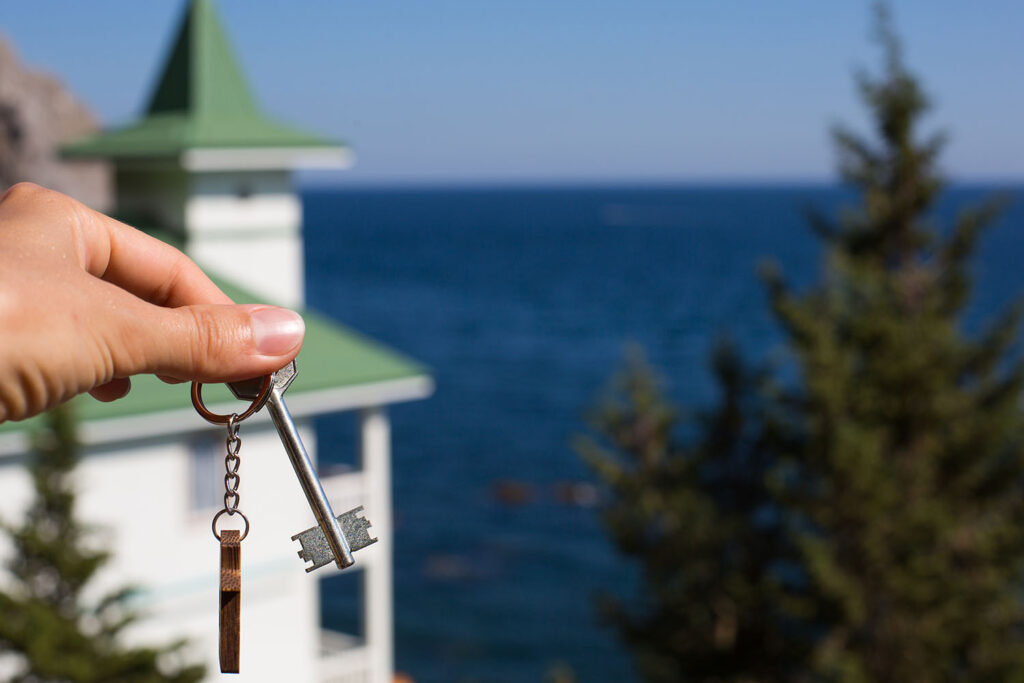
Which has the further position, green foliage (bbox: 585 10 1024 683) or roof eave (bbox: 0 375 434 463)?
green foliage (bbox: 585 10 1024 683)

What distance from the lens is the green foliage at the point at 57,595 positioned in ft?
32.3

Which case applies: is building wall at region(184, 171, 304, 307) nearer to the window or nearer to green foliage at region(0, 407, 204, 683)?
the window

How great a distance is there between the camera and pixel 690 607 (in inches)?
763

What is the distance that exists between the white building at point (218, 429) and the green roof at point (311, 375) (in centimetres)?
3

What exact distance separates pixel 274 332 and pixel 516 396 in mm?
58864

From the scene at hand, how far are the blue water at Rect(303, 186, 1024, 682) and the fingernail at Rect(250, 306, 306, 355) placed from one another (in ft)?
60.0

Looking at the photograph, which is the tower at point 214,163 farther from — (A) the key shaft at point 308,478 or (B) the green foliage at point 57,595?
→ (A) the key shaft at point 308,478

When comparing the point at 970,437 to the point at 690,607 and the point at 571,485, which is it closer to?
the point at 690,607

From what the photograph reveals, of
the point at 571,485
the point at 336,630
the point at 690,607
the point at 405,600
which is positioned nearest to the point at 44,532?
the point at 690,607

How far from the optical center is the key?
7.46 ft

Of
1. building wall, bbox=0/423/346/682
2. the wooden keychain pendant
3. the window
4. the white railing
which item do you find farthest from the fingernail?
the white railing

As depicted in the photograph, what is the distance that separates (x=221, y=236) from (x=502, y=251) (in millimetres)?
A: 143704

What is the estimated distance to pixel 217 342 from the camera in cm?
224

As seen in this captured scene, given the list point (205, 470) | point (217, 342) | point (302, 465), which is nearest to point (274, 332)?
point (217, 342)
